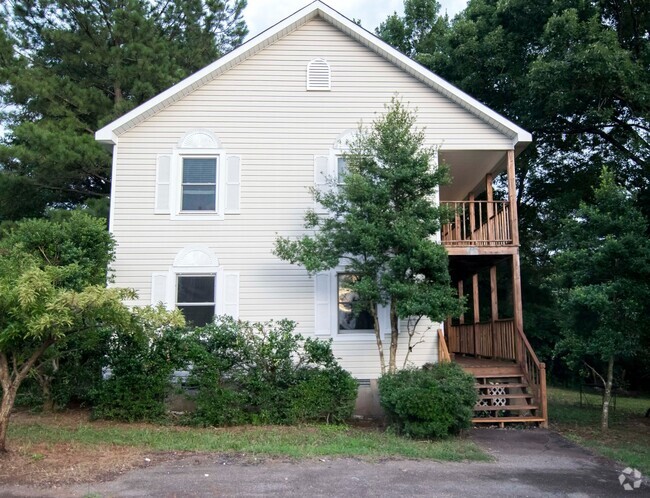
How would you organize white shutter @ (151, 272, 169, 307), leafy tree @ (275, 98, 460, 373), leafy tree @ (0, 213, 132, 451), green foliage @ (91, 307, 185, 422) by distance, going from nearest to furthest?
leafy tree @ (0, 213, 132, 451)
leafy tree @ (275, 98, 460, 373)
green foliage @ (91, 307, 185, 422)
white shutter @ (151, 272, 169, 307)

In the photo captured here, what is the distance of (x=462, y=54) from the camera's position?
1978 centimetres

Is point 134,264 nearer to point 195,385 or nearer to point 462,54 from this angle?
point 195,385

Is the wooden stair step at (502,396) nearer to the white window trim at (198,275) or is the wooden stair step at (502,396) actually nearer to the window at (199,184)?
the white window trim at (198,275)

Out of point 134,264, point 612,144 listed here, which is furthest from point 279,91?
point 612,144

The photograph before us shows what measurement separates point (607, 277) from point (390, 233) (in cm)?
427

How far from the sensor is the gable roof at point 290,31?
1315 cm

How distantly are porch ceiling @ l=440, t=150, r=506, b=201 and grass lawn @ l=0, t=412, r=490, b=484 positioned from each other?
6.65 metres

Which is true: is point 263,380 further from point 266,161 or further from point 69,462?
point 266,161

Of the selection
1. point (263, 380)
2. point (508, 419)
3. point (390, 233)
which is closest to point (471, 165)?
point (390, 233)

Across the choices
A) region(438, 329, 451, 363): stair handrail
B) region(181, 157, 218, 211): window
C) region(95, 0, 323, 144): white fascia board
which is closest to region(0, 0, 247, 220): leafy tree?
region(95, 0, 323, 144): white fascia board

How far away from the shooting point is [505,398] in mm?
11586

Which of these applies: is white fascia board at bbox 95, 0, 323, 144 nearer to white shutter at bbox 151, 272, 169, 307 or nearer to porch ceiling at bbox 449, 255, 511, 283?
white shutter at bbox 151, 272, 169, 307

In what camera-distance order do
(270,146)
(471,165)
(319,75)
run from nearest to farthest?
(270,146), (319,75), (471,165)

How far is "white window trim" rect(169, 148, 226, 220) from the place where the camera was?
13.0 meters
